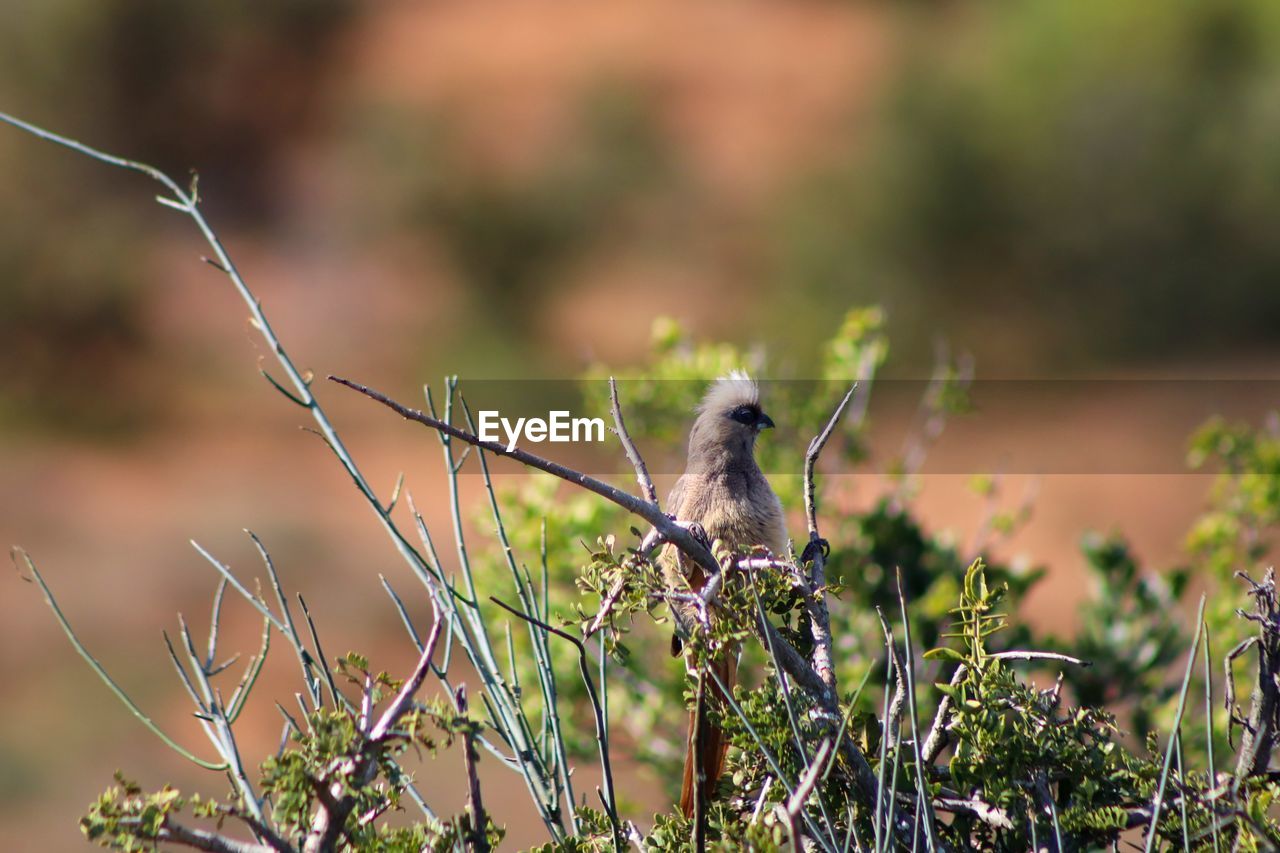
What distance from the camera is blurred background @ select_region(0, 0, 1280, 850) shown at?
13375mm

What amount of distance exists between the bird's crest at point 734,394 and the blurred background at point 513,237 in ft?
28.2

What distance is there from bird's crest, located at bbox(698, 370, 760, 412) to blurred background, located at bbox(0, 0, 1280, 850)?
8594 mm

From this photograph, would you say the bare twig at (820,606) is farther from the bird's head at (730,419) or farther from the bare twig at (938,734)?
the bird's head at (730,419)

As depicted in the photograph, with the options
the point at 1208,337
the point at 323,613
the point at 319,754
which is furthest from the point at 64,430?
the point at 319,754

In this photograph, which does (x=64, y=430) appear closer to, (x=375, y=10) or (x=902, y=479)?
(x=375, y=10)

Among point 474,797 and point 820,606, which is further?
point 820,606

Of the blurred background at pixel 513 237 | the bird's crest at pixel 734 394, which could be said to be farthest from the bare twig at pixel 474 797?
the blurred background at pixel 513 237

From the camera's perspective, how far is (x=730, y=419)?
336 cm

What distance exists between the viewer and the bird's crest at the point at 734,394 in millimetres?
3398

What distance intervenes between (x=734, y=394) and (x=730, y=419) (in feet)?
0.26

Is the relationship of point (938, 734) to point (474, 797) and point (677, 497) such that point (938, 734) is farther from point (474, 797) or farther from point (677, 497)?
point (677, 497)

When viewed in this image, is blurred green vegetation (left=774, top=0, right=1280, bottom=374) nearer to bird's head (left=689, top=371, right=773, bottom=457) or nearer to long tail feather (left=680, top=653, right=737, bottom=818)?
bird's head (left=689, top=371, right=773, bottom=457)

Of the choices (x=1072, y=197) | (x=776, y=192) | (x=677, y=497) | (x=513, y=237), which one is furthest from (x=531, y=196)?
(x=677, y=497)

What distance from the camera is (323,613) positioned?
12844 mm
